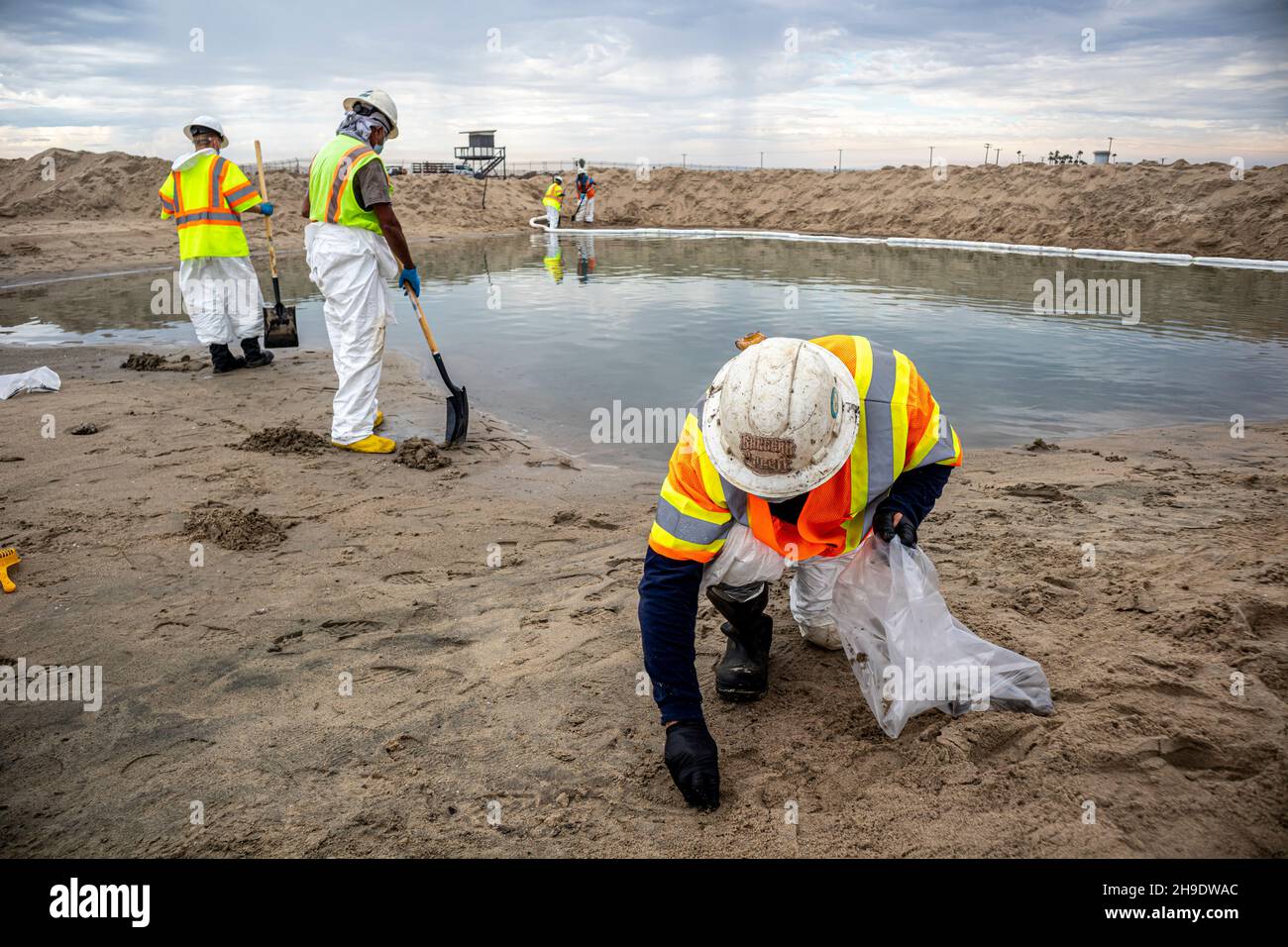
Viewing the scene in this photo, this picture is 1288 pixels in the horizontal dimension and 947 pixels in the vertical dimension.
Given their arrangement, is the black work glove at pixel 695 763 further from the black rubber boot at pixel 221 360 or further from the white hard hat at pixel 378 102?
the black rubber boot at pixel 221 360

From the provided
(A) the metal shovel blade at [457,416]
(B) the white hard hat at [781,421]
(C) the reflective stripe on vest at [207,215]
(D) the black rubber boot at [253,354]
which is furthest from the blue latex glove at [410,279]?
(B) the white hard hat at [781,421]

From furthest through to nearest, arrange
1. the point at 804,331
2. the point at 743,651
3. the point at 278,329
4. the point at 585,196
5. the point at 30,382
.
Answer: the point at 585,196, the point at 804,331, the point at 278,329, the point at 30,382, the point at 743,651

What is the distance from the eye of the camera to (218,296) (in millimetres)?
7422

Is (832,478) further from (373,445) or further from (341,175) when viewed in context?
(341,175)

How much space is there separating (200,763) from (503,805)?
97cm

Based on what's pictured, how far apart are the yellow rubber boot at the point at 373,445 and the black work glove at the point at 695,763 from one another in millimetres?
3755

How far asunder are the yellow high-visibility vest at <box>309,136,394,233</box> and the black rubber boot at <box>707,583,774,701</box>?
394 centimetres

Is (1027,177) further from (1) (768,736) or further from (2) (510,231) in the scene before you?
(1) (768,736)

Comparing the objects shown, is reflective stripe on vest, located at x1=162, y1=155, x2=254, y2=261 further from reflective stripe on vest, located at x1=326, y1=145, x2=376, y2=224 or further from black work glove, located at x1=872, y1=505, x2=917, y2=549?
black work glove, located at x1=872, y1=505, x2=917, y2=549

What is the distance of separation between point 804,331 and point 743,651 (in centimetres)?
652

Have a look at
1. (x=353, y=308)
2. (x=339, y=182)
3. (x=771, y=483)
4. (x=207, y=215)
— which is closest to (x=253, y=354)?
(x=207, y=215)

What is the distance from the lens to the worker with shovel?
2.00 meters

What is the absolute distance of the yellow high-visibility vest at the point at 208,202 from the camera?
7023mm
